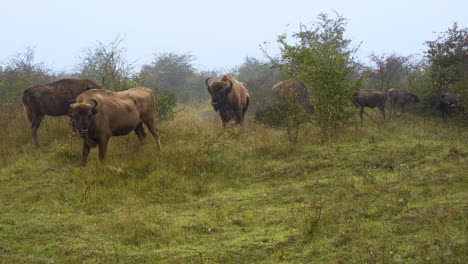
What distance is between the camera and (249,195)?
7500 millimetres

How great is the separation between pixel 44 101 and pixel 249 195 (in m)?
6.50

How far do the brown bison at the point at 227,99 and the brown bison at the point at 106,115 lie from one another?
10.5 feet

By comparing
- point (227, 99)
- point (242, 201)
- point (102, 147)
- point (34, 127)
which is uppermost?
point (227, 99)

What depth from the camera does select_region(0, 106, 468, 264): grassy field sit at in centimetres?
509

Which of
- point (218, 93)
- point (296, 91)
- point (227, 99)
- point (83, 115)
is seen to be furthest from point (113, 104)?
point (296, 91)

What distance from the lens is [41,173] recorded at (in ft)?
29.9

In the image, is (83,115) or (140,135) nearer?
(83,115)

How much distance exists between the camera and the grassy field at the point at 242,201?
5086mm

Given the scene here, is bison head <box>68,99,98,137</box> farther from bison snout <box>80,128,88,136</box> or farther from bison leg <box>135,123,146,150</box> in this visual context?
Result: bison leg <box>135,123,146,150</box>

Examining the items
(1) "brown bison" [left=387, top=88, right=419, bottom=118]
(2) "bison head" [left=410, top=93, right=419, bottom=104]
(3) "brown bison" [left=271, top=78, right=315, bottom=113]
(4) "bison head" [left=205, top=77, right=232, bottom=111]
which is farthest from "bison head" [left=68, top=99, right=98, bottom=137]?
(2) "bison head" [left=410, top=93, right=419, bottom=104]

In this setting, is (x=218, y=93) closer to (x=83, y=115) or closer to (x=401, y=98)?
(x=83, y=115)

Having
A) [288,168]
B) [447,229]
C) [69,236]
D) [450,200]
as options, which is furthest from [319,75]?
[69,236]

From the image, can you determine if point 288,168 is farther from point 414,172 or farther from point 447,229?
point 447,229

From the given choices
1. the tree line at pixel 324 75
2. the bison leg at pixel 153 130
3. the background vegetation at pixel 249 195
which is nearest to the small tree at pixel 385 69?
the tree line at pixel 324 75
